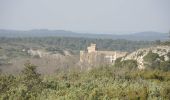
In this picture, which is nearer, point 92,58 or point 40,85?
point 40,85

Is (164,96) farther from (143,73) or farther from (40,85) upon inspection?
(143,73)

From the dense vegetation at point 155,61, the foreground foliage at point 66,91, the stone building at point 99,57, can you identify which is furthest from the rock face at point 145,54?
the foreground foliage at point 66,91

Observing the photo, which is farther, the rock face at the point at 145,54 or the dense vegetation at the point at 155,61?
the rock face at the point at 145,54

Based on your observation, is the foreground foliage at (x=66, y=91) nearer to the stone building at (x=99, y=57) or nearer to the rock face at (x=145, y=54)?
the rock face at (x=145, y=54)

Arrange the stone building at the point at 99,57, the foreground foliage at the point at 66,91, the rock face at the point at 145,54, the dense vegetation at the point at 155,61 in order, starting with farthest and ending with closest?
the stone building at the point at 99,57, the rock face at the point at 145,54, the dense vegetation at the point at 155,61, the foreground foliage at the point at 66,91

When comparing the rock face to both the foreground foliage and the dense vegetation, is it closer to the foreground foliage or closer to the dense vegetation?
the dense vegetation

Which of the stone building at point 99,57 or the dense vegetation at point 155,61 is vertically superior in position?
the dense vegetation at point 155,61

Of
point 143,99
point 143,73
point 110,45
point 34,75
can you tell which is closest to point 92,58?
point 143,73

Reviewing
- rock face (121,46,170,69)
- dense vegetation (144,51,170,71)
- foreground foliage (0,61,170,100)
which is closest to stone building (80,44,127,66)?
rock face (121,46,170,69)

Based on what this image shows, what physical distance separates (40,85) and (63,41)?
14232 centimetres

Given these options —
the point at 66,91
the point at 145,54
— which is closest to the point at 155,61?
the point at 145,54

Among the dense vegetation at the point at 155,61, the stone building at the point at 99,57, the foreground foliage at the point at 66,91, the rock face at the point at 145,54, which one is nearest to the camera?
the foreground foliage at the point at 66,91

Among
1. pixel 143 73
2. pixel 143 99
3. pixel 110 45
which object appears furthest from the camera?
pixel 110 45

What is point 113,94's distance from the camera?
32125 millimetres
